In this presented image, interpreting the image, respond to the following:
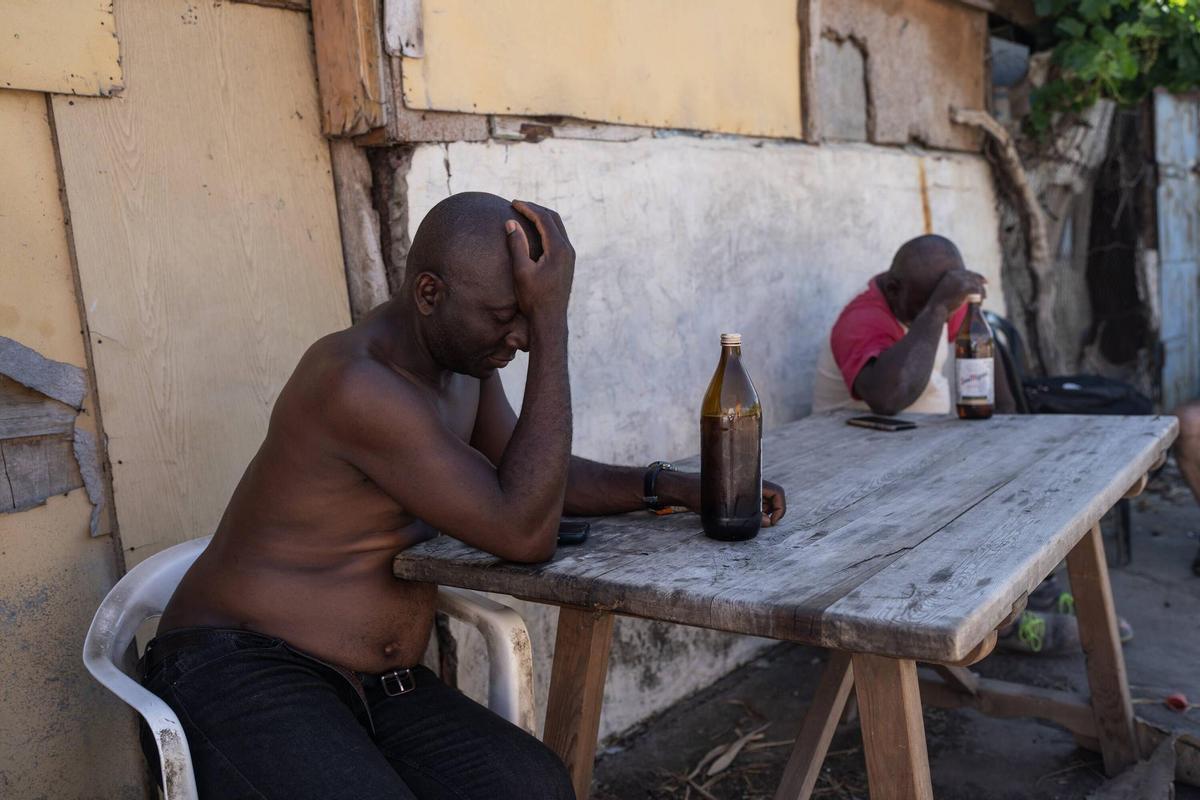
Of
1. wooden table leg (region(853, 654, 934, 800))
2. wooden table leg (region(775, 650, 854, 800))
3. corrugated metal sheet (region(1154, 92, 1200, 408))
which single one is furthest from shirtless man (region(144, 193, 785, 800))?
corrugated metal sheet (region(1154, 92, 1200, 408))

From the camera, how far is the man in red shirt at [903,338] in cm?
330

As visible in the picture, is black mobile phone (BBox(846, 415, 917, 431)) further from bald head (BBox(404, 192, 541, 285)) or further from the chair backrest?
the chair backrest

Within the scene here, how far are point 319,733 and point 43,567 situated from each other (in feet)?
3.02

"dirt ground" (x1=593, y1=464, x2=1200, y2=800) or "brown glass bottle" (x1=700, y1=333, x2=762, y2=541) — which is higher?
"brown glass bottle" (x1=700, y1=333, x2=762, y2=541)

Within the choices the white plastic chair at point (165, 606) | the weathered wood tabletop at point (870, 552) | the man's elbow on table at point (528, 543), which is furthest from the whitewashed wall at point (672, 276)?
the man's elbow on table at point (528, 543)

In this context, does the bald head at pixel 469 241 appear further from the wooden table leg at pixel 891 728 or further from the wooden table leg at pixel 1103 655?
the wooden table leg at pixel 1103 655

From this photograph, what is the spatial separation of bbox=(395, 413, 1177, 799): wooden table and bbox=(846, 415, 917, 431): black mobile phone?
5 cm

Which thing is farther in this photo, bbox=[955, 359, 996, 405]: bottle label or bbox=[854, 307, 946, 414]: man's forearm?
bbox=[854, 307, 946, 414]: man's forearm

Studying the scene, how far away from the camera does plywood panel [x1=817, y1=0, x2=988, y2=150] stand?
490 centimetres

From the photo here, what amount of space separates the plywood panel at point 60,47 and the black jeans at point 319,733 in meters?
1.22

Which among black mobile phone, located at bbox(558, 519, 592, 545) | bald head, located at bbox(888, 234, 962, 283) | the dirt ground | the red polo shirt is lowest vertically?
the dirt ground

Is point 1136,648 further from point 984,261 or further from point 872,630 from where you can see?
point 872,630

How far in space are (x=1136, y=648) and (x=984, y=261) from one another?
2748mm

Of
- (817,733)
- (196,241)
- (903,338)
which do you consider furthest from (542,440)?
(903,338)
